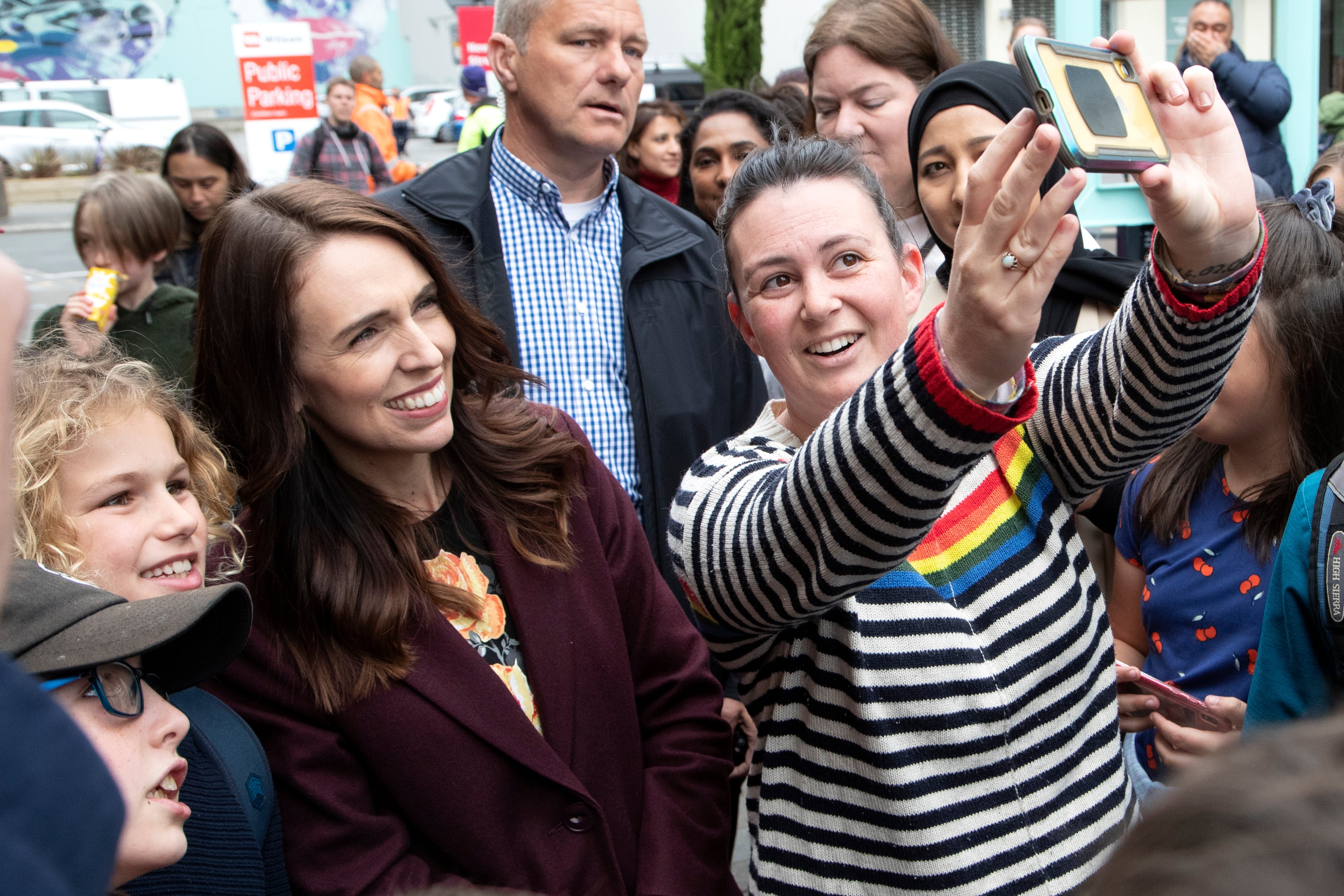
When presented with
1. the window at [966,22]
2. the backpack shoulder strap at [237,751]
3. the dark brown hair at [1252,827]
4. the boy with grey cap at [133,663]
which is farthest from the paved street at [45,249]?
the dark brown hair at [1252,827]

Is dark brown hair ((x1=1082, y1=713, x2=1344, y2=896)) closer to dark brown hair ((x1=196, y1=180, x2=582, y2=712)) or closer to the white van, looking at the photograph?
dark brown hair ((x1=196, y1=180, x2=582, y2=712))

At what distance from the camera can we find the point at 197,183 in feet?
16.4

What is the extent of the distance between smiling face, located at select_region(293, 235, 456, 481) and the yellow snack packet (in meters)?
2.23

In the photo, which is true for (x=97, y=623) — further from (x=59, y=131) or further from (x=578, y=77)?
(x=59, y=131)

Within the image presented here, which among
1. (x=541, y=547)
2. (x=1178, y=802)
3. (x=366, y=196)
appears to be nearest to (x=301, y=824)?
(x=541, y=547)

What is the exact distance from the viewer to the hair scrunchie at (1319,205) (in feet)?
6.57

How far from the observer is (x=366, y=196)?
6.82 feet

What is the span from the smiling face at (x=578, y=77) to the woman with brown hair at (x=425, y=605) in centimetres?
108

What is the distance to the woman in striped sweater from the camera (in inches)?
43.4

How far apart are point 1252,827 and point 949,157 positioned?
7.54ft

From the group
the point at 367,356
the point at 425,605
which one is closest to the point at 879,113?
the point at 367,356

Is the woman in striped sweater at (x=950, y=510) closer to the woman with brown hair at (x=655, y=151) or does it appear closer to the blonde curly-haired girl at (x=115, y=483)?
the blonde curly-haired girl at (x=115, y=483)

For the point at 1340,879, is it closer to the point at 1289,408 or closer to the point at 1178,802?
the point at 1178,802

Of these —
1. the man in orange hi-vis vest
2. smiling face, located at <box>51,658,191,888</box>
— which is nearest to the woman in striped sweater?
smiling face, located at <box>51,658,191,888</box>
